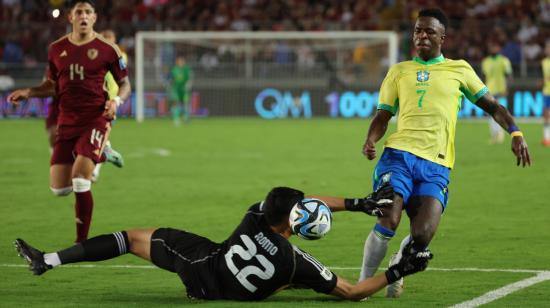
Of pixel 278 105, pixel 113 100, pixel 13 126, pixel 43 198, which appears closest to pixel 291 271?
pixel 113 100

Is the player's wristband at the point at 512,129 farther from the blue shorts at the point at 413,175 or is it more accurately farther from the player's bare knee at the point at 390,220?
the player's bare knee at the point at 390,220

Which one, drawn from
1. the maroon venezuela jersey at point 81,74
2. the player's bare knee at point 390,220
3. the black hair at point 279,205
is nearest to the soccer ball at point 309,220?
the black hair at point 279,205

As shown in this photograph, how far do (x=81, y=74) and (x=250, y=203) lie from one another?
14.0 feet

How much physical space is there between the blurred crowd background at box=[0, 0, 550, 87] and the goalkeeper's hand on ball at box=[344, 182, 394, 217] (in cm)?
2692

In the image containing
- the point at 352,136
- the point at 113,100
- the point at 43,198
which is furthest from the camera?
the point at 352,136

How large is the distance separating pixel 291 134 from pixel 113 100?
18011 mm

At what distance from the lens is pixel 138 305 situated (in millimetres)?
8000

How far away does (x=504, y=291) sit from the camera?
8594mm

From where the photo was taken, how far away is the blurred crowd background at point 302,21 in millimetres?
35875

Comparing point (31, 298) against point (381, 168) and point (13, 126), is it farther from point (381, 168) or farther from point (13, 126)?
point (13, 126)

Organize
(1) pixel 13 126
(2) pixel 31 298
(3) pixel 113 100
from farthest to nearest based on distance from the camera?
(1) pixel 13 126 < (3) pixel 113 100 < (2) pixel 31 298

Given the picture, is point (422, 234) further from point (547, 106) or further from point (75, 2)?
point (547, 106)

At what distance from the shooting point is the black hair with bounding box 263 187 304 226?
25.6 ft

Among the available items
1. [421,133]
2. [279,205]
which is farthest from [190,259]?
[421,133]
